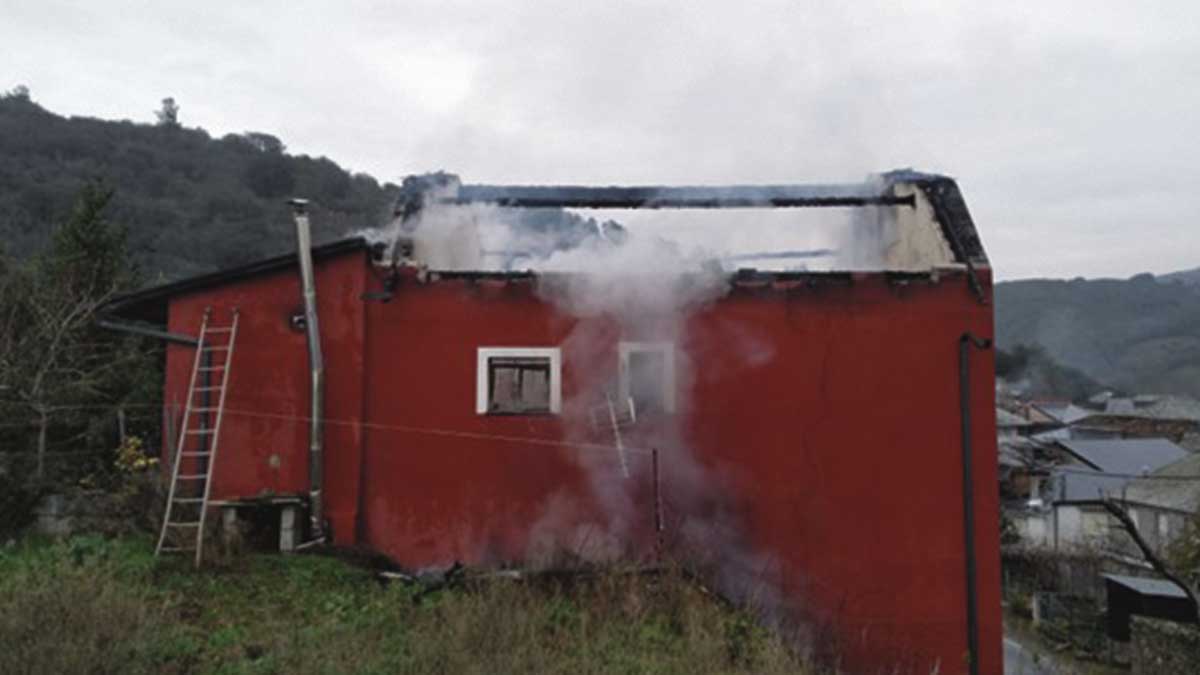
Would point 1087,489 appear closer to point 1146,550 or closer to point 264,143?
point 1146,550

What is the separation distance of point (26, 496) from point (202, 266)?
907 inches

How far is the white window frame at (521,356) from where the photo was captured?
985 centimetres

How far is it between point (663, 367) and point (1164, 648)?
21.8ft

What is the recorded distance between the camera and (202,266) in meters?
31.2

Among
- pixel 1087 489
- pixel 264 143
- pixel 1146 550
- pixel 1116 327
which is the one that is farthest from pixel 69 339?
pixel 1116 327

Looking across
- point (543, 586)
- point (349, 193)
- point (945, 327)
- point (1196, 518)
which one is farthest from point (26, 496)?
point (349, 193)

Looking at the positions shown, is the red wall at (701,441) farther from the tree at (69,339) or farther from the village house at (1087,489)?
the village house at (1087,489)

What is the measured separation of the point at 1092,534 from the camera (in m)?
31.0

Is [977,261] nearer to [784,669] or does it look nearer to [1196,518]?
[784,669]

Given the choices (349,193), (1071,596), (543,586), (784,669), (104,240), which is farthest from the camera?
(349,193)

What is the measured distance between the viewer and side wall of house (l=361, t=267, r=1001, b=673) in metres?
9.61

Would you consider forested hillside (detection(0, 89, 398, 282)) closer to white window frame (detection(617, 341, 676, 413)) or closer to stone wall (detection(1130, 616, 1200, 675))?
white window frame (detection(617, 341, 676, 413))

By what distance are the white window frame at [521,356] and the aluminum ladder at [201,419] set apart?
9.05 feet

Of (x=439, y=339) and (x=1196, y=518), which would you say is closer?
(x=439, y=339)
